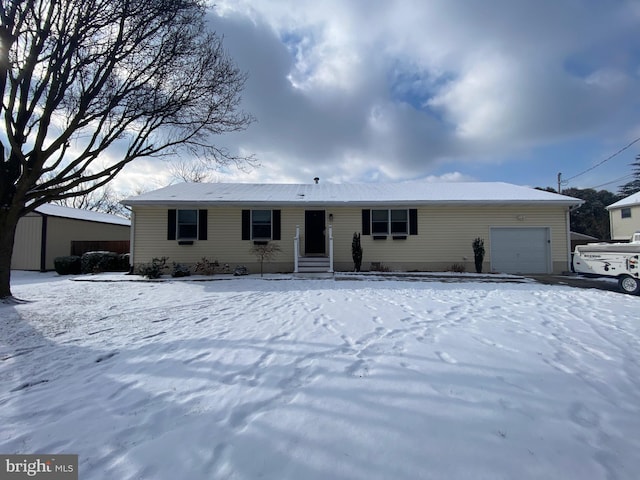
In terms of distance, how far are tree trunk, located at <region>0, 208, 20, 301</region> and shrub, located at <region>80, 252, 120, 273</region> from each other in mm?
6051

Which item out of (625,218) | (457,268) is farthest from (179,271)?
(625,218)

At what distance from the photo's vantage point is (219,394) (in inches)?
102

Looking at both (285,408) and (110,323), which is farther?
(110,323)

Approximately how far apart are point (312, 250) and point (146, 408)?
986 centimetres

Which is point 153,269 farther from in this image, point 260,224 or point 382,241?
point 382,241

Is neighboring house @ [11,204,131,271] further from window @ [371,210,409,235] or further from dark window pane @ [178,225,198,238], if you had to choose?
→ window @ [371,210,409,235]

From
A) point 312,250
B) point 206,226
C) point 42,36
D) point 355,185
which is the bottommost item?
point 312,250

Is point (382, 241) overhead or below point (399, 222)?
below

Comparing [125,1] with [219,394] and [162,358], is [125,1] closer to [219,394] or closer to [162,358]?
[162,358]

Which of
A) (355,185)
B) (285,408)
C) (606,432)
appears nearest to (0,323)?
Result: (285,408)

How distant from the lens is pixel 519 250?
11.9m

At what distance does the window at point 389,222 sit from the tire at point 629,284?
6397 millimetres

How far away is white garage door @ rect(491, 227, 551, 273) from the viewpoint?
465 inches

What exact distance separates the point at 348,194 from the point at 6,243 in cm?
1100
